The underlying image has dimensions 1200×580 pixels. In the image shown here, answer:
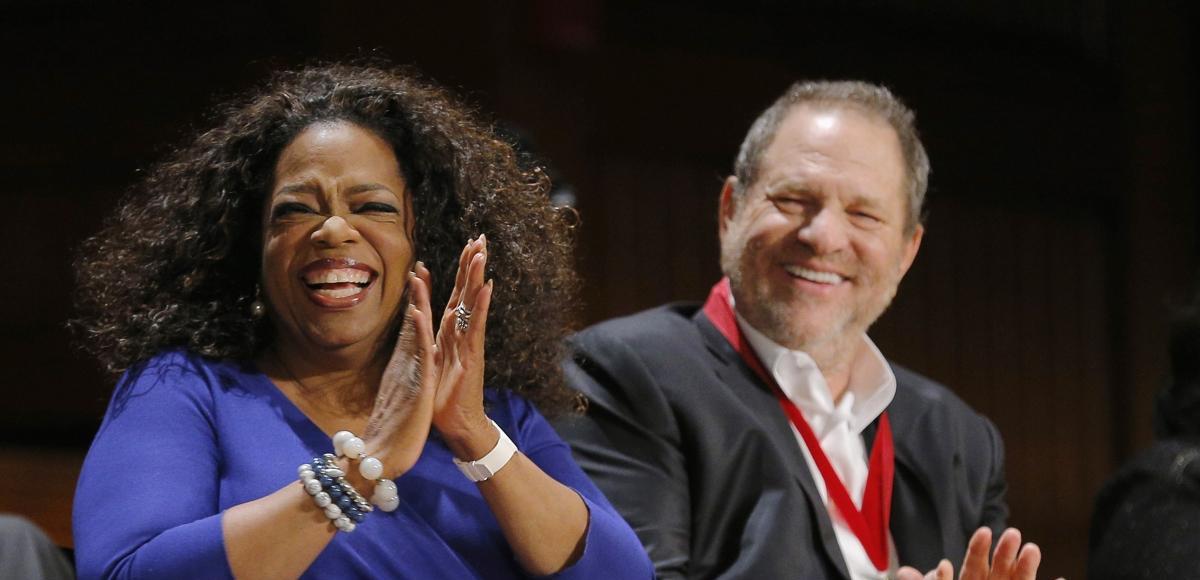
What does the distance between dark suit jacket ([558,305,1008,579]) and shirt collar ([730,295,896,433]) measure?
0.04m

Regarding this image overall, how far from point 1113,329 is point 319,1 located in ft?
8.35

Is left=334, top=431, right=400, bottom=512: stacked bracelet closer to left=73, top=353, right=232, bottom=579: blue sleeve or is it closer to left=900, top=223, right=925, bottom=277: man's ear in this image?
left=73, top=353, right=232, bottom=579: blue sleeve

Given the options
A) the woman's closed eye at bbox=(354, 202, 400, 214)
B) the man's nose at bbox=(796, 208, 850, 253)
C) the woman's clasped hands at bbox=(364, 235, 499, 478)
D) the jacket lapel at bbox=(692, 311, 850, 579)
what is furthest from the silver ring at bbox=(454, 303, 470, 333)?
the man's nose at bbox=(796, 208, 850, 253)

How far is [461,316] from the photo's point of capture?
1527mm

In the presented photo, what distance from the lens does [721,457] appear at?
2.02 meters

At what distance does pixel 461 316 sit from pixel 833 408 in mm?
818

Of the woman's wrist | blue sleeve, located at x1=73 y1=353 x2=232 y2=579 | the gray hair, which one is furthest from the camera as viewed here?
the gray hair

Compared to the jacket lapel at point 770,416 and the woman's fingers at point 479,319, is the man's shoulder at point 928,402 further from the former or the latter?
the woman's fingers at point 479,319

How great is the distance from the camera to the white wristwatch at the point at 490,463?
1561 millimetres

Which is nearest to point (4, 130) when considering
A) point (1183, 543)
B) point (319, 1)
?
point (319, 1)

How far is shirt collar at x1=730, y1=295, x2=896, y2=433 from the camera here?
2.15m

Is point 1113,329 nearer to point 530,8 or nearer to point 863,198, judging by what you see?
point 530,8

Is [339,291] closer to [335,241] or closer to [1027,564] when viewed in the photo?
[335,241]

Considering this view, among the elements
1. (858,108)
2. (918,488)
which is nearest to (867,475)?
(918,488)
